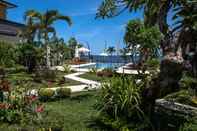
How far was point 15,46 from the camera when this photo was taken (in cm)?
2780

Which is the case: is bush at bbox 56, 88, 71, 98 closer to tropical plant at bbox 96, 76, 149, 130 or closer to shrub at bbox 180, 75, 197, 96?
tropical plant at bbox 96, 76, 149, 130

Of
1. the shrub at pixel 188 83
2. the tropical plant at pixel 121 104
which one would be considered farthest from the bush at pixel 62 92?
the shrub at pixel 188 83

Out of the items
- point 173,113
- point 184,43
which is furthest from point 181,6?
point 173,113

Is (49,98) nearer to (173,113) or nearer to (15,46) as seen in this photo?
(173,113)

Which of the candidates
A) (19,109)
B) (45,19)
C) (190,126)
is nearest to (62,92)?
(19,109)

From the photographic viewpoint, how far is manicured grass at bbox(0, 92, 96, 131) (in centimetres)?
925

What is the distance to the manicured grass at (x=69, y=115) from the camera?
30.4 ft

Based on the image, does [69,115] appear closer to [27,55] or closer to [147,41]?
[147,41]

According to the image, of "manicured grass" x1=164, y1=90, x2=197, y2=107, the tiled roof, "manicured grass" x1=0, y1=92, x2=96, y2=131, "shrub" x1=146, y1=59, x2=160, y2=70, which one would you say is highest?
the tiled roof

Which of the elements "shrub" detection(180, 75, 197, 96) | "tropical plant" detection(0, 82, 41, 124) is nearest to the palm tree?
"tropical plant" detection(0, 82, 41, 124)

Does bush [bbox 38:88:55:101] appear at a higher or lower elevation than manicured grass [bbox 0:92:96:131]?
higher

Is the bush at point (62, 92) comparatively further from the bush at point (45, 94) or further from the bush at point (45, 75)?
the bush at point (45, 75)

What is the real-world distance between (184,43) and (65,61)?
34.3 m

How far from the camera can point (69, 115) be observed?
37.4 ft
